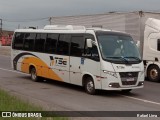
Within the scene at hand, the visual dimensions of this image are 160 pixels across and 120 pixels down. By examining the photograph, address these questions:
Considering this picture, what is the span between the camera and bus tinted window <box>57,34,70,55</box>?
15.7 m

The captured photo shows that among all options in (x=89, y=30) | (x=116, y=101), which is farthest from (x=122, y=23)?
(x=116, y=101)

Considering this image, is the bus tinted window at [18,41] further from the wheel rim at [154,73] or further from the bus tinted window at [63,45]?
the wheel rim at [154,73]

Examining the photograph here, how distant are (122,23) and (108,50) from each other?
27.9ft

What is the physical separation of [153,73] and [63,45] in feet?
19.4

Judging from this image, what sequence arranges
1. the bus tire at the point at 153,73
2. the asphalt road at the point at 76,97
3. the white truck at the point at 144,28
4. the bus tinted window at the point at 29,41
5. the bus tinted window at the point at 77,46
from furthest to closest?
the white truck at the point at 144,28
the bus tire at the point at 153,73
the bus tinted window at the point at 29,41
the bus tinted window at the point at 77,46
the asphalt road at the point at 76,97

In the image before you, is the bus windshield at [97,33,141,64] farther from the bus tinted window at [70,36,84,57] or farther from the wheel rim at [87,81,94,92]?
the wheel rim at [87,81,94,92]

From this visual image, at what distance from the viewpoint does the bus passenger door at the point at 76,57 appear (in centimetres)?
1484

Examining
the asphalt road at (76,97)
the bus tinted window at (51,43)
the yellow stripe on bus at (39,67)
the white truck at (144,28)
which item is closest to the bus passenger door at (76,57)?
the asphalt road at (76,97)

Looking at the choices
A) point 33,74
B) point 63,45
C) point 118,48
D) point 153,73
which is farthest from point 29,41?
point 153,73

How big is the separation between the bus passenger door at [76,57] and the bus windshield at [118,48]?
3.11 ft

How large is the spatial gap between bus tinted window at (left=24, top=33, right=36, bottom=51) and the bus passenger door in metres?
3.34

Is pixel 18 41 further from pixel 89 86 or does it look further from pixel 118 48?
pixel 118 48

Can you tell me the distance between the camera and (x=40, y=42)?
17656 millimetres

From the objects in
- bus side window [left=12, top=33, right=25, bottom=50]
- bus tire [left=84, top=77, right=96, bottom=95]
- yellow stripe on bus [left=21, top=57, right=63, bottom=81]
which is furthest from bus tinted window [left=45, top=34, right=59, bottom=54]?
bus tire [left=84, top=77, right=96, bottom=95]
